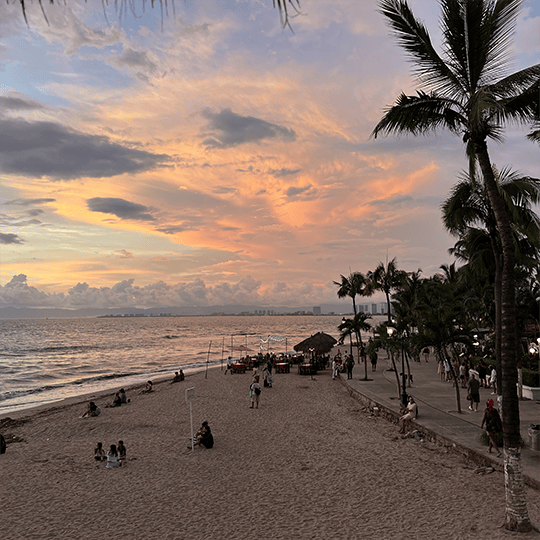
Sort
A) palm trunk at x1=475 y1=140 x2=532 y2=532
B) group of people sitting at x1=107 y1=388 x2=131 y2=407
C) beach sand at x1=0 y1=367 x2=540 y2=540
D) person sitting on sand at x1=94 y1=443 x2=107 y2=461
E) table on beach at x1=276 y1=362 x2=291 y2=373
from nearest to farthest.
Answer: palm trunk at x1=475 y1=140 x2=532 y2=532
beach sand at x1=0 y1=367 x2=540 y2=540
person sitting on sand at x1=94 y1=443 x2=107 y2=461
group of people sitting at x1=107 y1=388 x2=131 y2=407
table on beach at x1=276 y1=362 x2=291 y2=373

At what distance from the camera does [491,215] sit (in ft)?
46.1

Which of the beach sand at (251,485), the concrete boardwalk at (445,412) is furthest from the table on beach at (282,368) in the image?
the beach sand at (251,485)

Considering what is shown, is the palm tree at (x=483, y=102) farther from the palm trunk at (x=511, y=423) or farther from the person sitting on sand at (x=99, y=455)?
the person sitting on sand at (x=99, y=455)

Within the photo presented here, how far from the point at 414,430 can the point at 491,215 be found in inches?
316

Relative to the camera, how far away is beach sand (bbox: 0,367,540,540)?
8672mm

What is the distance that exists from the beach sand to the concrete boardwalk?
0.49 meters

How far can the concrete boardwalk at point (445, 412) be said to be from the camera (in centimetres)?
1105

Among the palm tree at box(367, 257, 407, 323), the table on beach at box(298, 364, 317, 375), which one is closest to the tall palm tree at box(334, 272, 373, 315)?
the palm tree at box(367, 257, 407, 323)

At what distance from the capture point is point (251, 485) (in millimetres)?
11070

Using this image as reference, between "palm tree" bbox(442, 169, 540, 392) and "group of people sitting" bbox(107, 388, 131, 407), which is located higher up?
"palm tree" bbox(442, 169, 540, 392)

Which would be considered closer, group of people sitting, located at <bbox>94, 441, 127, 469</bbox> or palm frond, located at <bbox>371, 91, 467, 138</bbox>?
palm frond, located at <bbox>371, 91, 467, 138</bbox>

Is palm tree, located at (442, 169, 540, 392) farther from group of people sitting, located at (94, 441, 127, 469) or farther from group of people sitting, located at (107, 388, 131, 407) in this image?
group of people sitting, located at (107, 388, 131, 407)

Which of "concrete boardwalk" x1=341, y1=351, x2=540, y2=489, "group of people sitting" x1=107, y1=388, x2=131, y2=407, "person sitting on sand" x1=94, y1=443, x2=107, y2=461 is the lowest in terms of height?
"group of people sitting" x1=107, y1=388, x2=131, y2=407

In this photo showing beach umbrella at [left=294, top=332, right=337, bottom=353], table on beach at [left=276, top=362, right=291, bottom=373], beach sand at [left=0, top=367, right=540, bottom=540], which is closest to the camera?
beach sand at [left=0, top=367, right=540, bottom=540]
